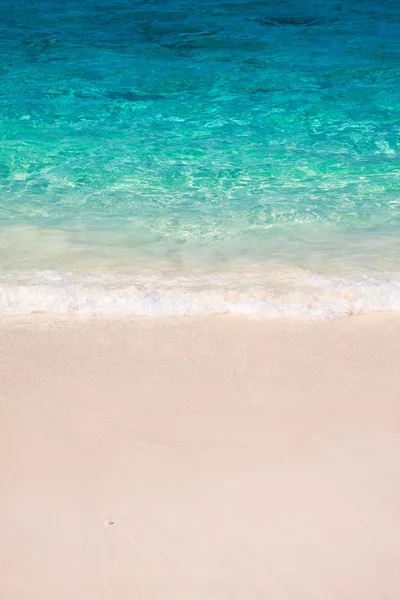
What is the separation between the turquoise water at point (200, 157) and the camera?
18.6 feet

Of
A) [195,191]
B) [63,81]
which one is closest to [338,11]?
[63,81]

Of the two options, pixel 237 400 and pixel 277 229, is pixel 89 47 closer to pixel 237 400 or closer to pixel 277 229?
pixel 277 229

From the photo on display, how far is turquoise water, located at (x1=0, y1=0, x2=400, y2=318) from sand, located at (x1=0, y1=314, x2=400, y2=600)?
539 mm

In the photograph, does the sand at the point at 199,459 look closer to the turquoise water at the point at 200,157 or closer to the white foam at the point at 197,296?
the white foam at the point at 197,296

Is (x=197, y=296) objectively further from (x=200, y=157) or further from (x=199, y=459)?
(x=200, y=157)

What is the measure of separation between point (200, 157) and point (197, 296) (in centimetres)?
353

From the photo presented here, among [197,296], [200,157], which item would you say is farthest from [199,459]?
[200,157]

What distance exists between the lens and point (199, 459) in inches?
153

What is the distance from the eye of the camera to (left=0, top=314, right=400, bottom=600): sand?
3.25 metres

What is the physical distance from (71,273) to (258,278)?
1.64 metres

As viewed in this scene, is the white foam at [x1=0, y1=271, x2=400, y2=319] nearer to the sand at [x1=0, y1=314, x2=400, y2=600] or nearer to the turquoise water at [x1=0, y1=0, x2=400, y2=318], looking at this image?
the turquoise water at [x1=0, y1=0, x2=400, y2=318]

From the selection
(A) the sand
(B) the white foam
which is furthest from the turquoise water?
(A) the sand

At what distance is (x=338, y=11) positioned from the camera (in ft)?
46.1

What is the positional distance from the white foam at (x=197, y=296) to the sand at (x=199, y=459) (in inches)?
6.0
